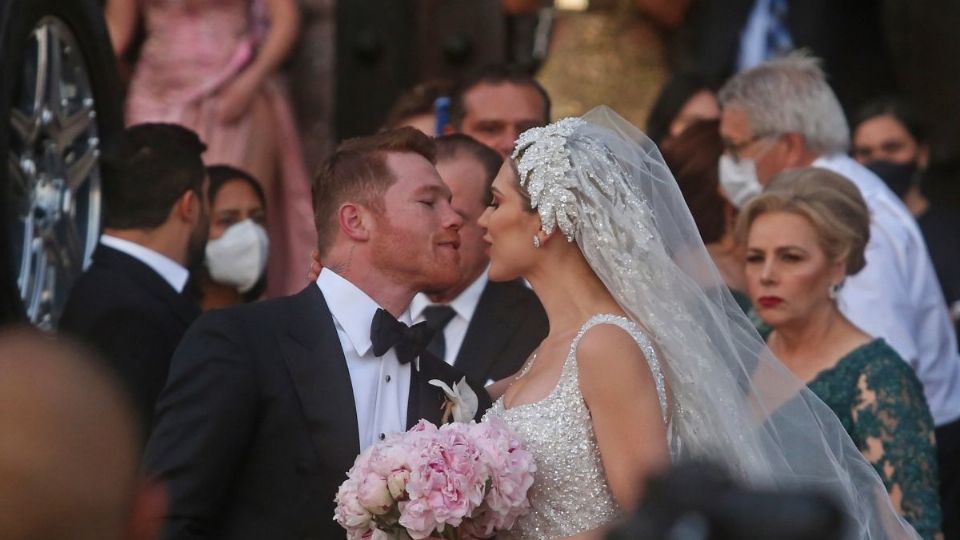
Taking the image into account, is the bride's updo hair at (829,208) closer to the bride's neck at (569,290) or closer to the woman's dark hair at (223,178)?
the bride's neck at (569,290)

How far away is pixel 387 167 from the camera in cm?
515

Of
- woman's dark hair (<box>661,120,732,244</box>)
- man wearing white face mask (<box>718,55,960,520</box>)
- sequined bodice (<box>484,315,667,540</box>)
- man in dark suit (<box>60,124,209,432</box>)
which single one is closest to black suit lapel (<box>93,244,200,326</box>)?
man in dark suit (<box>60,124,209,432</box>)

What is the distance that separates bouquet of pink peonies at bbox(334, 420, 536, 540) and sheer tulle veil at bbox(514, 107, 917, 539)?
1.63 ft

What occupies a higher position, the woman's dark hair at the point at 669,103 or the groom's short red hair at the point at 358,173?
the groom's short red hair at the point at 358,173

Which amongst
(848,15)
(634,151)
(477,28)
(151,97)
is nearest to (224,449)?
(634,151)

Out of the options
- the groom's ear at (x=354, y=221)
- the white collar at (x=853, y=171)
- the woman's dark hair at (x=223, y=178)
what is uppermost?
the groom's ear at (x=354, y=221)

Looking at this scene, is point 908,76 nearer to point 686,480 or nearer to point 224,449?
point 224,449

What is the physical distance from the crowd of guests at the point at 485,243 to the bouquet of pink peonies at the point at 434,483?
0.33 m

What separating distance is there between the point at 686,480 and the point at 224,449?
255 centimetres

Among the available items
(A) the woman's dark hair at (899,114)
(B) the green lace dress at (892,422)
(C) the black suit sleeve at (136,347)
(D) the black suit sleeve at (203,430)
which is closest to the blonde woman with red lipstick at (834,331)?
(B) the green lace dress at (892,422)

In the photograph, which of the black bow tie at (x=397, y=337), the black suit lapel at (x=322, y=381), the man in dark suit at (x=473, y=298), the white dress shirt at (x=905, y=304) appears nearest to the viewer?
the black suit lapel at (x=322, y=381)

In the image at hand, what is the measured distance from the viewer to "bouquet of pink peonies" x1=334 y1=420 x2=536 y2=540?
4297mm

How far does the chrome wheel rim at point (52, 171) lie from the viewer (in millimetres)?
5973

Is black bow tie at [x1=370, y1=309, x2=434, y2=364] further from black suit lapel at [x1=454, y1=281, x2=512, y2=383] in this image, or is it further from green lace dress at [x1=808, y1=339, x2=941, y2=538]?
green lace dress at [x1=808, y1=339, x2=941, y2=538]
